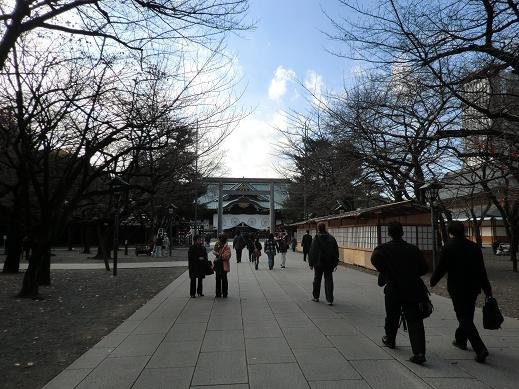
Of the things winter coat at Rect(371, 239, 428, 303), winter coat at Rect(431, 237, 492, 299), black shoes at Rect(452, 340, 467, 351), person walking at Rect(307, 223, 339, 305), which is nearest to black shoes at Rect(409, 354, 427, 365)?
winter coat at Rect(371, 239, 428, 303)

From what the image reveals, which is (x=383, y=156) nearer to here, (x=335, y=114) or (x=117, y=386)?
(x=335, y=114)

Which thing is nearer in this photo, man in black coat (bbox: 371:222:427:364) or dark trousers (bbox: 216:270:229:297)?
man in black coat (bbox: 371:222:427:364)

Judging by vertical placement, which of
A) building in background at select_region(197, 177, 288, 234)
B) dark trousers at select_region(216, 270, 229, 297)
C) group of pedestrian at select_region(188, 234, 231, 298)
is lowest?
dark trousers at select_region(216, 270, 229, 297)

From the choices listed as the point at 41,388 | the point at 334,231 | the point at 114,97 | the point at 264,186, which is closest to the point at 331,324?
the point at 41,388

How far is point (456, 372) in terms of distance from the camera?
5.41m

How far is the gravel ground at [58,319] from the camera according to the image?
6188mm

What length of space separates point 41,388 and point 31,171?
25.9ft

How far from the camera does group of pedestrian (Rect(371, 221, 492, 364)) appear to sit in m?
5.84

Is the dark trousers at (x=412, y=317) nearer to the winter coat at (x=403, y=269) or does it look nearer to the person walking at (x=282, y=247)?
the winter coat at (x=403, y=269)

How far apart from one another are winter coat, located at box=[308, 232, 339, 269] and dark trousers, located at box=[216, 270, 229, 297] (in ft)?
8.59

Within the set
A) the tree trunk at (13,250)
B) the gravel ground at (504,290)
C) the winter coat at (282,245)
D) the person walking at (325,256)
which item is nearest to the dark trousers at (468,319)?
the gravel ground at (504,290)

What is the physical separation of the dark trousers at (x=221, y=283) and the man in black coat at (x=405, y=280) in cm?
643

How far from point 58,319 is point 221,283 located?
4088 millimetres

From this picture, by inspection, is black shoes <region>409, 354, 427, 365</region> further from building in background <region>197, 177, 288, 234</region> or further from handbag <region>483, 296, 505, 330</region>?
building in background <region>197, 177, 288, 234</region>
